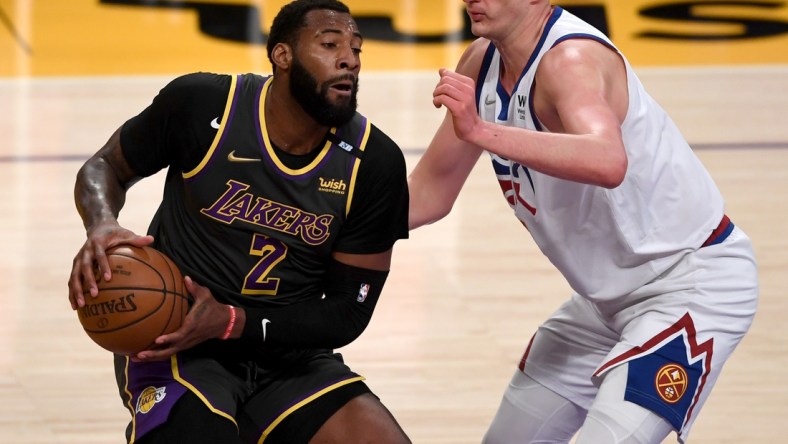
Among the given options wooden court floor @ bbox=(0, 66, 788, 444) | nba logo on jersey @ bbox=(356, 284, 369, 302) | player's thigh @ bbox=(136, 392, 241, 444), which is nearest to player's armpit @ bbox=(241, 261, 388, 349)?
nba logo on jersey @ bbox=(356, 284, 369, 302)

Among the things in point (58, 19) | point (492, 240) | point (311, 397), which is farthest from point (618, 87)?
point (58, 19)

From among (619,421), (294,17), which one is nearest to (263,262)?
(294,17)

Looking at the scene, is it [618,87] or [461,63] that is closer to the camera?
[618,87]

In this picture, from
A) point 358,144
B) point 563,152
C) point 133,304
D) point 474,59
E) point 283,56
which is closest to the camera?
point 563,152

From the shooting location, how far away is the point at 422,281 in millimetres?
6551

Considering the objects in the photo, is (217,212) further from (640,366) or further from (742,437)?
(742,437)

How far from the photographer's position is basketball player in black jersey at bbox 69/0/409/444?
365cm

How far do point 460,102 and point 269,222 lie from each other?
82 cm

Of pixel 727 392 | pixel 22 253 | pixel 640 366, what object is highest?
pixel 640 366

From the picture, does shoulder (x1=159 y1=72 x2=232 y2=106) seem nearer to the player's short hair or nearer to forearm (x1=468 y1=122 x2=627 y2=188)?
the player's short hair

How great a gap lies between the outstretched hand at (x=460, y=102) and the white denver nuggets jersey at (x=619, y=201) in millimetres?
360

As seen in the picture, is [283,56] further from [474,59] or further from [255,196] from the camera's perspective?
[474,59]

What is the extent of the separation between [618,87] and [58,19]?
918 centimetres

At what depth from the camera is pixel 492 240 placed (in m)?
7.17
